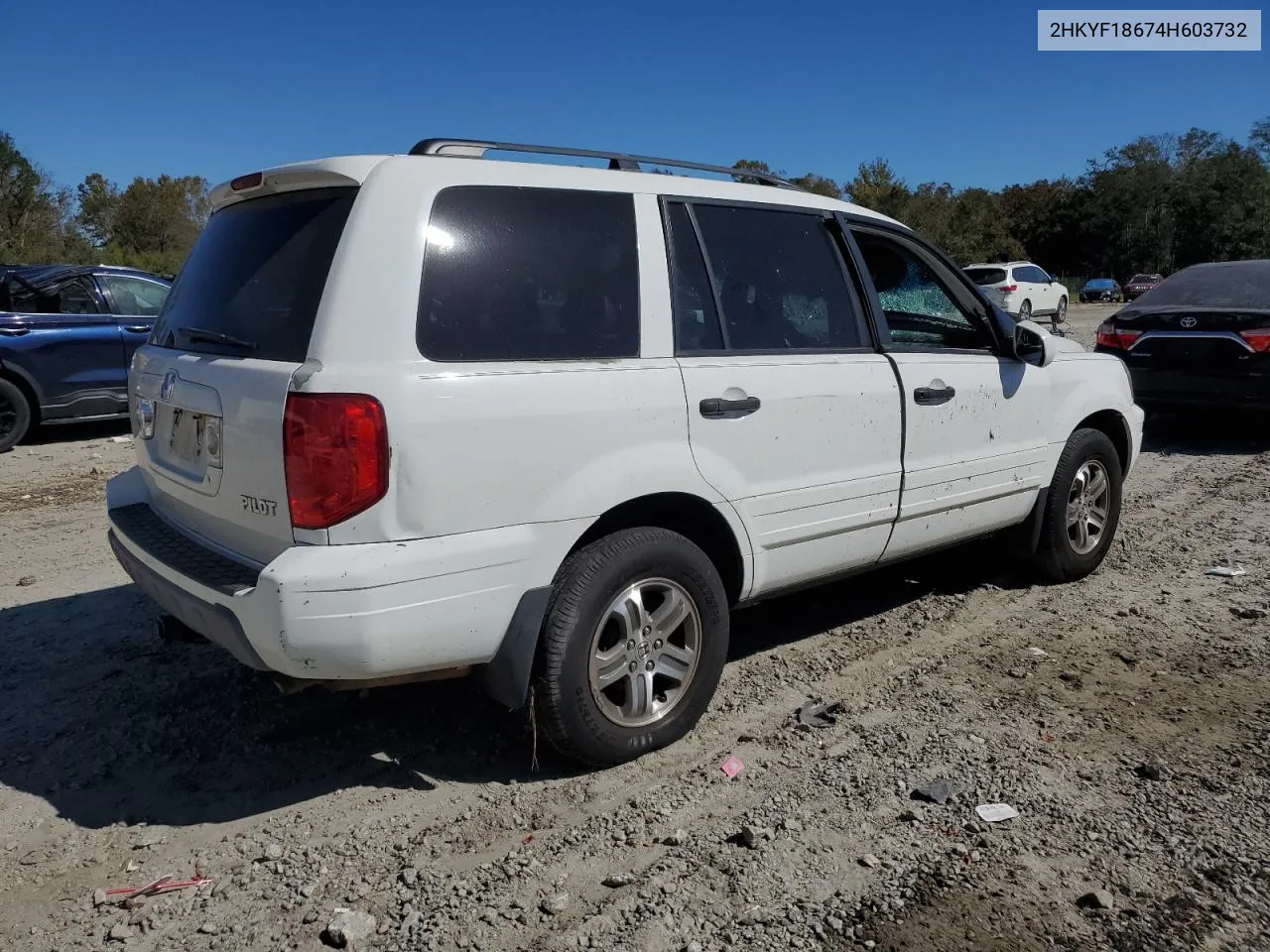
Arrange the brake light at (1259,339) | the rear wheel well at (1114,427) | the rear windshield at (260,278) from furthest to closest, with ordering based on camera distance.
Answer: the brake light at (1259,339) < the rear wheel well at (1114,427) < the rear windshield at (260,278)

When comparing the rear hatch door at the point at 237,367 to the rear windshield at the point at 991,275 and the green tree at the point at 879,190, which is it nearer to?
the rear windshield at the point at 991,275

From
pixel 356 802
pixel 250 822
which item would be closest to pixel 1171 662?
pixel 356 802

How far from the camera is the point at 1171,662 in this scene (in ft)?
14.0

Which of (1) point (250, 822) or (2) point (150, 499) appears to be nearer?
(1) point (250, 822)

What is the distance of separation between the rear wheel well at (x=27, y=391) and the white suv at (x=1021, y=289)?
21.4 m

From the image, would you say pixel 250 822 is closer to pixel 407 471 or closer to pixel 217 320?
pixel 407 471

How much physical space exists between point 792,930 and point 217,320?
8.34 feet

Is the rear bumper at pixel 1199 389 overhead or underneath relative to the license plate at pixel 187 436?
underneath

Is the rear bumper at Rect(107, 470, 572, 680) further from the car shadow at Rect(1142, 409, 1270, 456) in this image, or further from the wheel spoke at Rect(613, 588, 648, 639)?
the car shadow at Rect(1142, 409, 1270, 456)

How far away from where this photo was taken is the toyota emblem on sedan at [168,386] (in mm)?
3311

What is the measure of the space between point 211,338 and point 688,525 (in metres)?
1.70

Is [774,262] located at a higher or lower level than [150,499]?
higher

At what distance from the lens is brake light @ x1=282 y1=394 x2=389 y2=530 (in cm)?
267

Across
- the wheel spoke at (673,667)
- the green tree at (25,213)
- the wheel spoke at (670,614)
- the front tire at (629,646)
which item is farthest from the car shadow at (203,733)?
the green tree at (25,213)
